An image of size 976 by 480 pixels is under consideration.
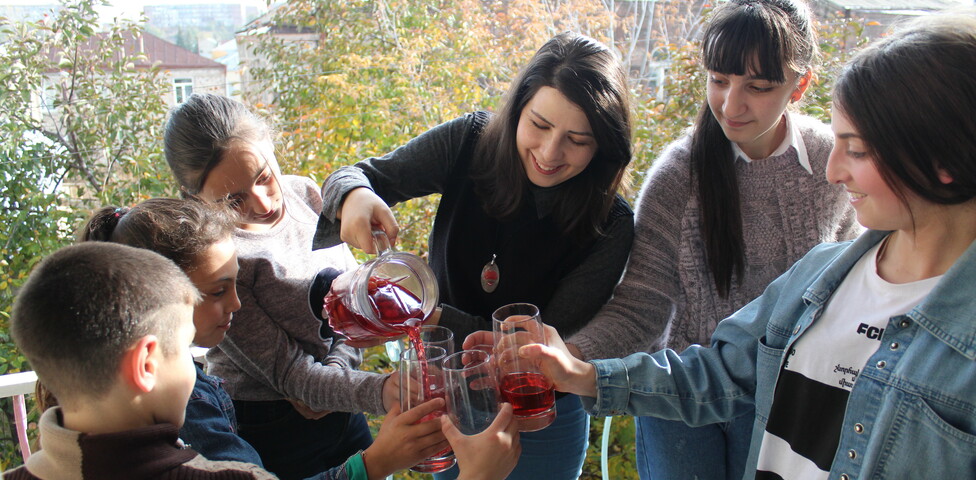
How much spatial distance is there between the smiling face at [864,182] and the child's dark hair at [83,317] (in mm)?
1221

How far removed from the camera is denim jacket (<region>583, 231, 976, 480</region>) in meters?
1.18

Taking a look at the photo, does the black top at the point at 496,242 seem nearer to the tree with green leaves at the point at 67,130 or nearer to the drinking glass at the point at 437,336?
the drinking glass at the point at 437,336

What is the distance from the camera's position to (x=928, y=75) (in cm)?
119

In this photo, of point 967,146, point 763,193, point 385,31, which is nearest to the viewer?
point 967,146

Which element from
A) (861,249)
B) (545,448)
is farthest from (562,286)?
(861,249)

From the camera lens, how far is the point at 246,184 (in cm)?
185

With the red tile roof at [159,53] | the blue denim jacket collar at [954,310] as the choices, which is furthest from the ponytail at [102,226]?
the red tile roof at [159,53]

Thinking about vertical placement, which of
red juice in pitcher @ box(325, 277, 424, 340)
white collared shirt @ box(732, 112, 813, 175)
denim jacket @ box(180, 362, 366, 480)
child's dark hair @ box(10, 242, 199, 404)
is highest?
white collared shirt @ box(732, 112, 813, 175)

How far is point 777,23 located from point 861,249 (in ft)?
2.13

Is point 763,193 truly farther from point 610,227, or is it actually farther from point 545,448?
point 545,448

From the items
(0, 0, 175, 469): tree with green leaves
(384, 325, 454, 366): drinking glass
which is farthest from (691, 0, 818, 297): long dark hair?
(0, 0, 175, 469): tree with green leaves

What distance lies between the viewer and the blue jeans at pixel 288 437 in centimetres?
186

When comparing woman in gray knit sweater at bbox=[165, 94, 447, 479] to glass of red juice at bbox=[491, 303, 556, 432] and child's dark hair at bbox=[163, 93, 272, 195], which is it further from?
glass of red juice at bbox=[491, 303, 556, 432]

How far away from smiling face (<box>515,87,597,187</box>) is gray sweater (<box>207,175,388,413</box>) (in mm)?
636
